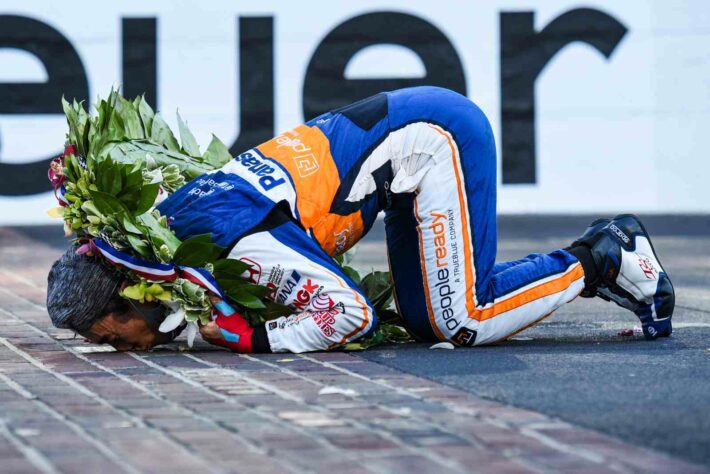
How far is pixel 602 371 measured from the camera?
15.8 ft

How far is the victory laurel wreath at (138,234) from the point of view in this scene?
5086 mm

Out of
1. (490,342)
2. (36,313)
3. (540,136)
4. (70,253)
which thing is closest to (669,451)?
(490,342)

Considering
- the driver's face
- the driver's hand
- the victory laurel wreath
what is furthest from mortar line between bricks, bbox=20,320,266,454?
the driver's hand

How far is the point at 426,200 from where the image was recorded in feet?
17.8

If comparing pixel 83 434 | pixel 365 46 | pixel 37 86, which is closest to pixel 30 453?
pixel 83 434

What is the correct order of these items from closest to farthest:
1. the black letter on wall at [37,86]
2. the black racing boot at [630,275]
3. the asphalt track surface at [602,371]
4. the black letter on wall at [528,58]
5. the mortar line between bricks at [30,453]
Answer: the mortar line between bricks at [30,453] < the asphalt track surface at [602,371] < the black racing boot at [630,275] < the black letter on wall at [37,86] < the black letter on wall at [528,58]

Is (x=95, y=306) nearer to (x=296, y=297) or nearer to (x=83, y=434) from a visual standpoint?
(x=296, y=297)

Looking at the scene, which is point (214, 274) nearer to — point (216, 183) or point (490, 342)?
point (216, 183)

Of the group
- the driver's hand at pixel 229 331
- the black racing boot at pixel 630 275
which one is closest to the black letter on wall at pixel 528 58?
the black racing boot at pixel 630 275

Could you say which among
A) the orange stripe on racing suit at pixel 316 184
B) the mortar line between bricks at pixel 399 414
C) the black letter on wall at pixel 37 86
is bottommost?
the mortar line between bricks at pixel 399 414

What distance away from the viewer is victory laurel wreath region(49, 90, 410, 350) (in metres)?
5.09

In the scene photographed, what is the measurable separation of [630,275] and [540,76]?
23.0 feet

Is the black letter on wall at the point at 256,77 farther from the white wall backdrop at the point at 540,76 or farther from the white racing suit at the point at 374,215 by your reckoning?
the white racing suit at the point at 374,215

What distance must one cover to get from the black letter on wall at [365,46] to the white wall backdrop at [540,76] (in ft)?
0.24
